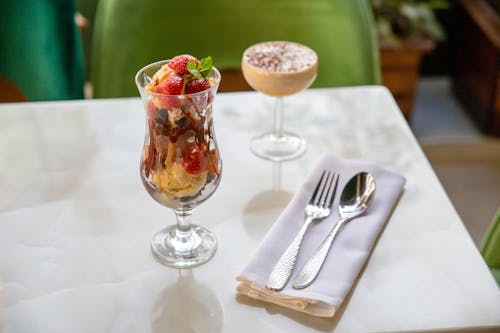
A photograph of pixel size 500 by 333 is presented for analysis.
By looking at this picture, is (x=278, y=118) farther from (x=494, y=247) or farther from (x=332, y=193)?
(x=494, y=247)

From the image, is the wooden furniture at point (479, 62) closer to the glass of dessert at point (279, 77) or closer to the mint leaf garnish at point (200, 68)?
the glass of dessert at point (279, 77)

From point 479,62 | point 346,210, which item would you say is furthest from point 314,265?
point 479,62

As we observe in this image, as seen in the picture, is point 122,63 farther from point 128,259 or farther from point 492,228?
point 492,228

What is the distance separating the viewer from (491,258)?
116 cm

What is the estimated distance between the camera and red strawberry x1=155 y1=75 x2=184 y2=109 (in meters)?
0.77

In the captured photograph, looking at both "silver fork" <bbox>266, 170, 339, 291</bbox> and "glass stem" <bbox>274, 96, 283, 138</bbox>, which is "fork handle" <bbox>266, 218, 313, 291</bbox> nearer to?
"silver fork" <bbox>266, 170, 339, 291</bbox>

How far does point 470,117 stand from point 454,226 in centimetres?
186

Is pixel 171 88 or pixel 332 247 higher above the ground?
pixel 171 88

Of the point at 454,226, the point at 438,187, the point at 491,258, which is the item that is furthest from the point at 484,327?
the point at 491,258

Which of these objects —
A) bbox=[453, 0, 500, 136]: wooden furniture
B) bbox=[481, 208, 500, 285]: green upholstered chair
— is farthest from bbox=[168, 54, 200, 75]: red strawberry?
bbox=[453, 0, 500, 136]: wooden furniture

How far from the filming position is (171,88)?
2.58 feet

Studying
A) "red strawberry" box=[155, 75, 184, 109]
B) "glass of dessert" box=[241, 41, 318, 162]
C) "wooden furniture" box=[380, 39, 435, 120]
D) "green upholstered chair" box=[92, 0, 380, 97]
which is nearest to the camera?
"red strawberry" box=[155, 75, 184, 109]

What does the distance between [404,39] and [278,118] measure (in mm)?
1472

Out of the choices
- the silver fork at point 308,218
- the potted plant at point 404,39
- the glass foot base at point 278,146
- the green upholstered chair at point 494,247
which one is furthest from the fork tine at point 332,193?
the potted plant at point 404,39
